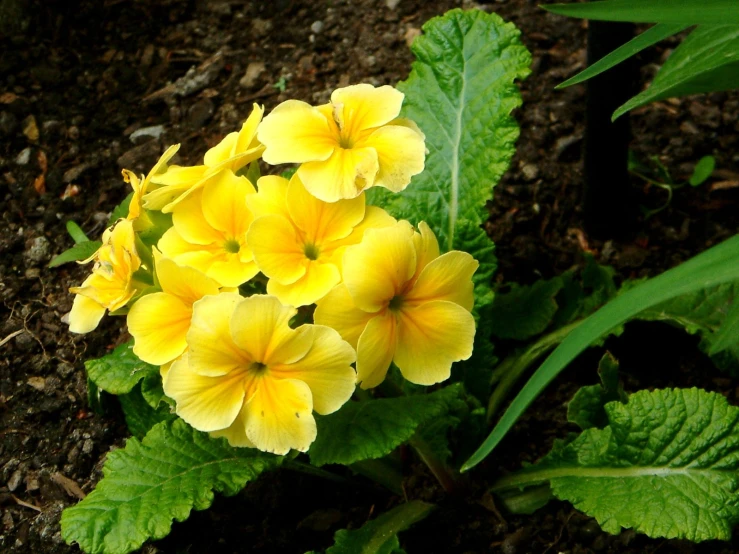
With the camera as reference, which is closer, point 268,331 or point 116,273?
point 268,331

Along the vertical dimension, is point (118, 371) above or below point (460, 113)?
below

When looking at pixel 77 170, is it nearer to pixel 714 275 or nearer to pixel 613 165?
pixel 613 165

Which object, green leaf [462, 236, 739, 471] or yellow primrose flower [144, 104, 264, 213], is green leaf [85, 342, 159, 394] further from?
green leaf [462, 236, 739, 471]

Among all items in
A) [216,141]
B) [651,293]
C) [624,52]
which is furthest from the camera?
[216,141]

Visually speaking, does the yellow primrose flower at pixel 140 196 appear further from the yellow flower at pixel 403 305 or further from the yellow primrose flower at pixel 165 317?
the yellow flower at pixel 403 305

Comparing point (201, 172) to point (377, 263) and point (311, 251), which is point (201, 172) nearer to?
point (311, 251)

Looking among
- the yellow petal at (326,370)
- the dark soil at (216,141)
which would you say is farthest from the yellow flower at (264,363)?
the dark soil at (216,141)

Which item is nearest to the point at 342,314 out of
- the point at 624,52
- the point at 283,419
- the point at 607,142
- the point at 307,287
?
the point at 307,287
